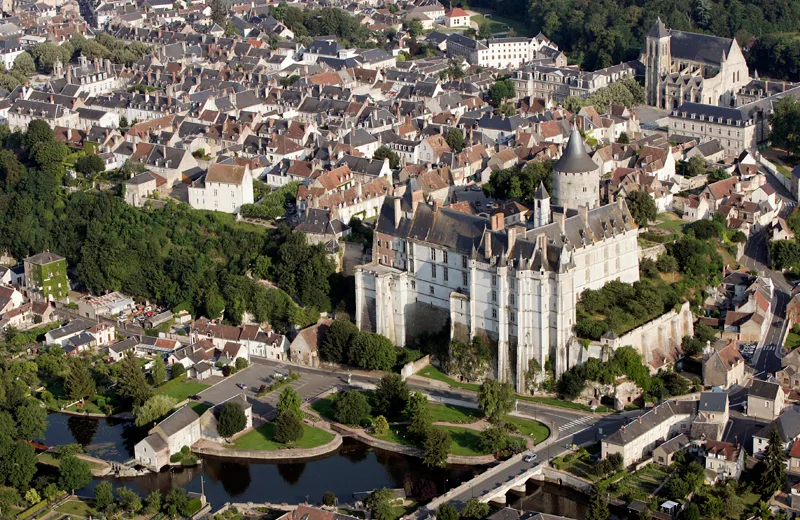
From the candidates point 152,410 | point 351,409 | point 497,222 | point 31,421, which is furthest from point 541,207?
point 31,421

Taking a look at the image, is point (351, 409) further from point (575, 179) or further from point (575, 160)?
point (575, 160)

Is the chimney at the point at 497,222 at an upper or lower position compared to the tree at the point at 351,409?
upper

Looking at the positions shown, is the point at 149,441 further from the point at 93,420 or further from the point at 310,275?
the point at 310,275

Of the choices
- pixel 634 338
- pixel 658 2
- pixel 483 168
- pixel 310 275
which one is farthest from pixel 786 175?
pixel 658 2

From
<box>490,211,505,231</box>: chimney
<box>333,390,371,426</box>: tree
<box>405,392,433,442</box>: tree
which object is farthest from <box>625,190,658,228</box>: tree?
<box>333,390,371,426</box>: tree

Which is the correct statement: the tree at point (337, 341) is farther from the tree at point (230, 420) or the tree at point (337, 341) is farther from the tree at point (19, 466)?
the tree at point (19, 466)

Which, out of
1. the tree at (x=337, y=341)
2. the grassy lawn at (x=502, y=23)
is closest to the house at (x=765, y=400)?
the tree at (x=337, y=341)
